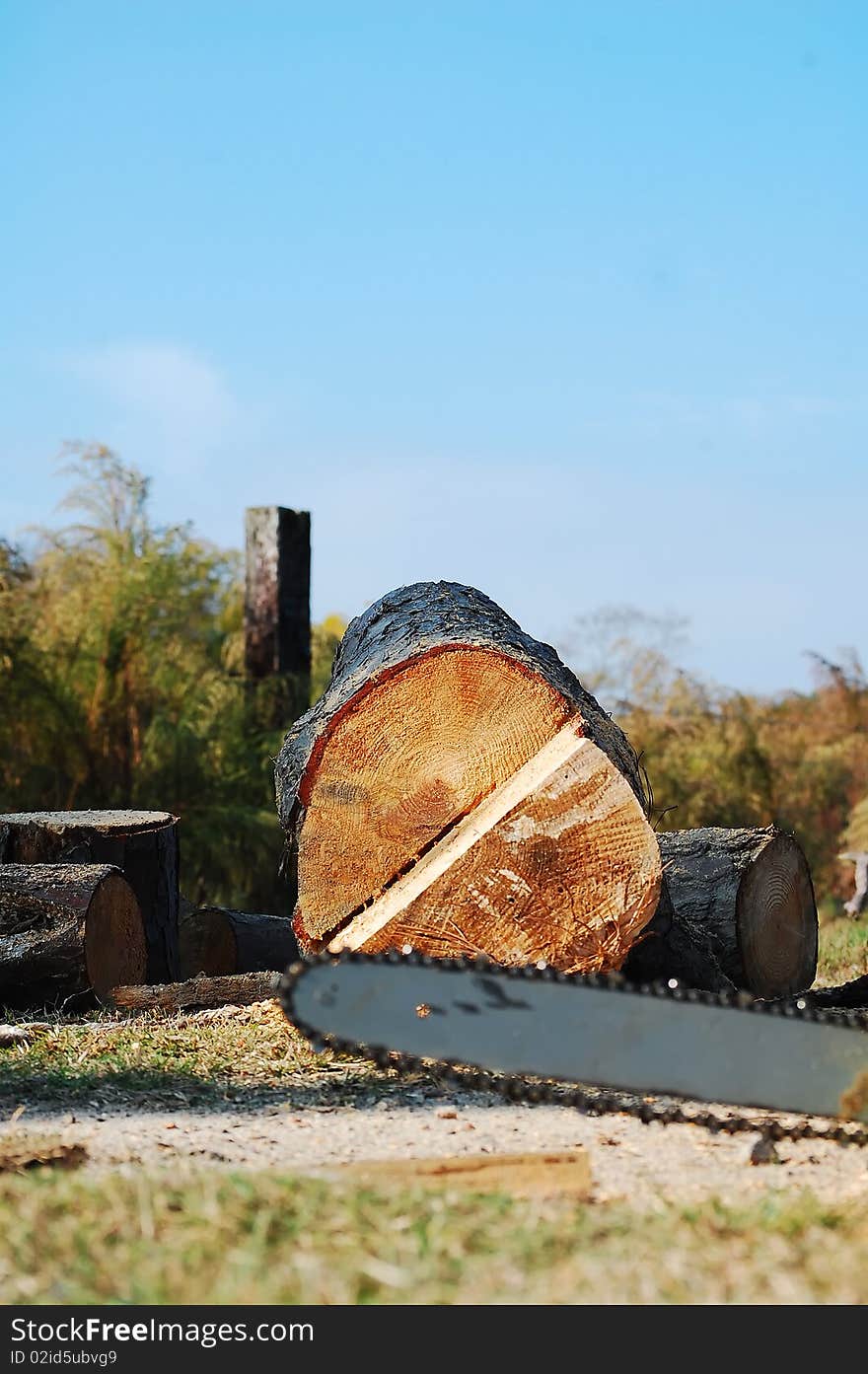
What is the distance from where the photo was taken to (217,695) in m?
9.98

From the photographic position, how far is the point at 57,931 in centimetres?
489

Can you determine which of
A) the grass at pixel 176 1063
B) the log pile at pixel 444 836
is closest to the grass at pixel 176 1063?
the grass at pixel 176 1063

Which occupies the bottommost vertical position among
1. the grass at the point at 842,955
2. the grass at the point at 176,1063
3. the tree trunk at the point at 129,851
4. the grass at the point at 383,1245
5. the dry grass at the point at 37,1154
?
the grass at the point at 842,955

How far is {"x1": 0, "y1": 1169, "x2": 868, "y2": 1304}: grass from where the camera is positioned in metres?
1.83

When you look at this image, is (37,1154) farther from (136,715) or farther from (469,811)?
(136,715)

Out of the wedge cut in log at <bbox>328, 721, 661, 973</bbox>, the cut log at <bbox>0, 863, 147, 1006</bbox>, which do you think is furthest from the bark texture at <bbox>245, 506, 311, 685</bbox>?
the wedge cut in log at <bbox>328, 721, 661, 973</bbox>

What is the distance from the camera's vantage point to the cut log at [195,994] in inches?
191

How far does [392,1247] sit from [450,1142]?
3.45 feet

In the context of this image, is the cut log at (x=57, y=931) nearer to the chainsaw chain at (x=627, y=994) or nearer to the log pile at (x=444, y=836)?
the log pile at (x=444, y=836)

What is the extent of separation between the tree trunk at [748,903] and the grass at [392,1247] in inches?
112

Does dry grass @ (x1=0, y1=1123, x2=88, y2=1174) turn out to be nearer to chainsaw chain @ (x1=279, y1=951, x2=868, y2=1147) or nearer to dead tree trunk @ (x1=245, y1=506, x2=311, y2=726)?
chainsaw chain @ (x1=279, y1=951, x2=868, y2=1147)
